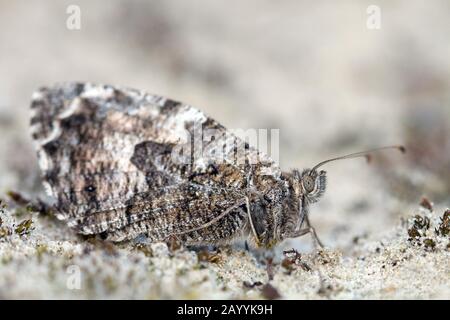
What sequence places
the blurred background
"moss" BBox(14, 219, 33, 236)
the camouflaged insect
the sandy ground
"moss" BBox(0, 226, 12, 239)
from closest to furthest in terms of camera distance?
the sandy ground < "moss" BBox(0, 226, 12, 239) < the camouflaged insect < "moss" BBox(14, 219, 33, 236) < the blurred background

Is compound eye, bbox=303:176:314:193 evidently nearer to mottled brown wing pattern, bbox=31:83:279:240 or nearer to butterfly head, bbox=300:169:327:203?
butterfly head, bbox=300:169:327:203

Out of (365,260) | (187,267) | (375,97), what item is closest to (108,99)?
(187,267)

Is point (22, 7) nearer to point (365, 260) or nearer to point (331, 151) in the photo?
point (331, 151)

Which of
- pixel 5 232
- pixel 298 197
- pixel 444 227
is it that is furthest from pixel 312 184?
pixel 5 232

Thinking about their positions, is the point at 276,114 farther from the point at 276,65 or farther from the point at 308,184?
the point at 308,184

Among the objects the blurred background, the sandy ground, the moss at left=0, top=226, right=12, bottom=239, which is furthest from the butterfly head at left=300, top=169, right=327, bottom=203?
the blurred background
